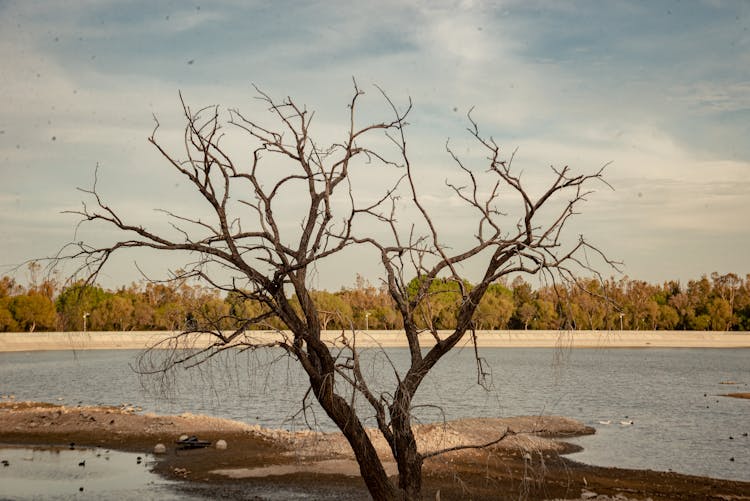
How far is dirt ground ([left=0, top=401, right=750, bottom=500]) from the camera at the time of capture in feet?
60.0

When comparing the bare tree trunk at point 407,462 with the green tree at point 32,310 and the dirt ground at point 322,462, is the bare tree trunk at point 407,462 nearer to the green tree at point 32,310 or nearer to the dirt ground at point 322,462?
the dirt ground at point 322,462

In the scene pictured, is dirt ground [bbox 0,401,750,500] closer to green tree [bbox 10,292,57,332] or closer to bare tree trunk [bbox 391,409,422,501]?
bare tree trunk [bbox 391,409,422,501]

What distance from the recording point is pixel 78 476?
1961cm

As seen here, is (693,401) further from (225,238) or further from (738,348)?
(738,348)

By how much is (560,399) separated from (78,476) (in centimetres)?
3157

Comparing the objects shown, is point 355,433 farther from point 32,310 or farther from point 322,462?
point 32,310

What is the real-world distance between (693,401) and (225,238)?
42.3 m

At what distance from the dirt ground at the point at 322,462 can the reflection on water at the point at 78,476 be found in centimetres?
77

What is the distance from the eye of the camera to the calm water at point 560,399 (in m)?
25.2

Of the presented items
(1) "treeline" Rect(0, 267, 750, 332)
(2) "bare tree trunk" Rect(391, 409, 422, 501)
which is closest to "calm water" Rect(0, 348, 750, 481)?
(2) "bare tree trunk" Rect(391, 409, 422, 501)

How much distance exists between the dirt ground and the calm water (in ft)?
4.82

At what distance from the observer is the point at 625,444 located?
92.0ft

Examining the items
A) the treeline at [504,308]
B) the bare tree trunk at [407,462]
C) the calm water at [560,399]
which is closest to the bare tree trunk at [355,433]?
the bare tree trunk at [407,462]

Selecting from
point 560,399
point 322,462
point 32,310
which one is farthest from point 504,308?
point 322,462
